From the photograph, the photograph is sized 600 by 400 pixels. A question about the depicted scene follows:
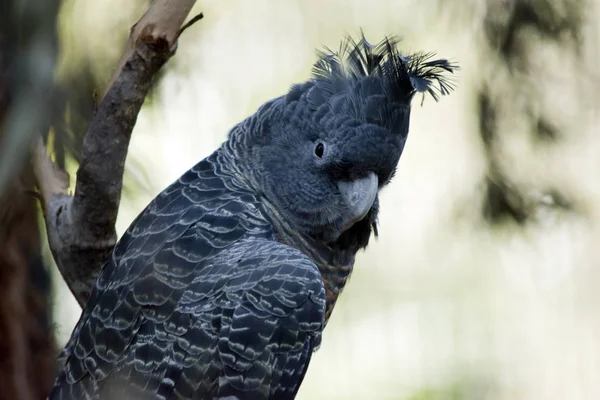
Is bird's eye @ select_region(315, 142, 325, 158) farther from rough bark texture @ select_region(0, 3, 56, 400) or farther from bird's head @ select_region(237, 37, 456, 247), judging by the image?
rough bark texture @ select_region(0, 3, 56, 400)

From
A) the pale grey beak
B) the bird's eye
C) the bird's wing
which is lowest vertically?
the bird's wing

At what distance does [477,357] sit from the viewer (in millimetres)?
4895

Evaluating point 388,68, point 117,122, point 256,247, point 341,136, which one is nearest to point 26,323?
point 117,122

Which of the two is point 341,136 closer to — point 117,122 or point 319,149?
point 319,149

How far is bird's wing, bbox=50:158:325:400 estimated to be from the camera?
2564 mm

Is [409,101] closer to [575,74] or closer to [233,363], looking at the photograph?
[575,74]

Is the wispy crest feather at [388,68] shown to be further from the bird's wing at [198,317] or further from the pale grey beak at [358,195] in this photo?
the bird's wing at [198,317]

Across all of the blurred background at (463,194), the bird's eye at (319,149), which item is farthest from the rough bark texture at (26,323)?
the bird's eye at (319,149)

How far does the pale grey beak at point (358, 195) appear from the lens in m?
3.05

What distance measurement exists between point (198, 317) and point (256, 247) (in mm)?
375

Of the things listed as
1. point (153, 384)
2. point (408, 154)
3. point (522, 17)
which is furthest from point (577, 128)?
point (153, 384)

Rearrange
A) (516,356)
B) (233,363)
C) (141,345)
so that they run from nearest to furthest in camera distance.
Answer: (233,363), (141,345), (516,356)

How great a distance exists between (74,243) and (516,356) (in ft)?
10.3

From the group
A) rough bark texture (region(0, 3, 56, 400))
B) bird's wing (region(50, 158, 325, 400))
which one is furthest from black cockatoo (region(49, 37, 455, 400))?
rough bark texture (region(0, 3, 56, 400))
